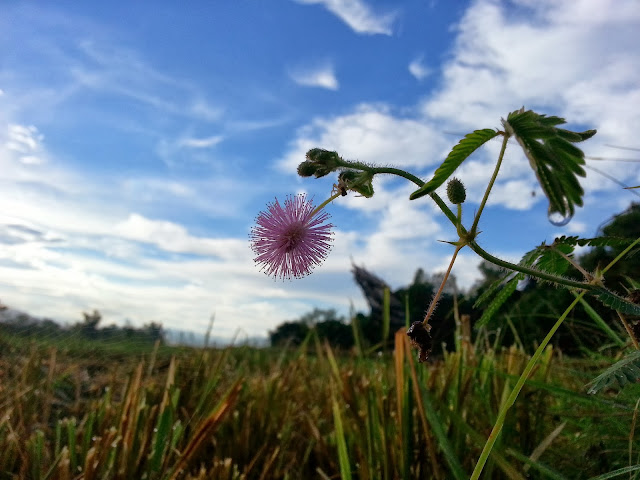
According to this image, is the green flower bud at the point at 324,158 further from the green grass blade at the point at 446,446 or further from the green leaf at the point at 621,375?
the green grass blade at the point at 446,446

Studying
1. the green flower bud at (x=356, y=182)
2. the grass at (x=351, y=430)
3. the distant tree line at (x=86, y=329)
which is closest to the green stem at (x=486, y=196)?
the green flower bud at (x=356, y=182)

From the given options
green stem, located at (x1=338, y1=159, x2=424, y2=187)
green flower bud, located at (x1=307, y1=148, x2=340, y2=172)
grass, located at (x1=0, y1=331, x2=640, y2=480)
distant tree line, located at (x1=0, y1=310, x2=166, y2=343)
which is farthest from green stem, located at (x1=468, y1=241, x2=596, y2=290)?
distant tree line, located at (x1=0, y1=310, x2=166, y2=343)

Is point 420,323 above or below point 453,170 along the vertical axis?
below

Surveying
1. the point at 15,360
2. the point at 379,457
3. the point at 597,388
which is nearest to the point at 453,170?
the point at 597,388

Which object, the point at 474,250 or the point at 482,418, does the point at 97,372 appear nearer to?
the point at 482,418

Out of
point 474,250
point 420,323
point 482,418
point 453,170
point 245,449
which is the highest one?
point 453,170

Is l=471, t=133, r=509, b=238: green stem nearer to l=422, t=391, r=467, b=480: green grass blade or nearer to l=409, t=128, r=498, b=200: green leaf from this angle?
l=409, t=128, r=498, b=200: green leaf

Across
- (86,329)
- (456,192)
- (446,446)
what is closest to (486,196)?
(456,192)
